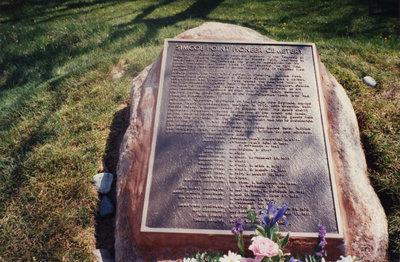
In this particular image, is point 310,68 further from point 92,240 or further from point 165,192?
point 92,240

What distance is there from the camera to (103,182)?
300 cm

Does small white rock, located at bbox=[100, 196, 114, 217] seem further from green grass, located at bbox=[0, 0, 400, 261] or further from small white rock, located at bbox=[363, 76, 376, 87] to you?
small white rock, located at bbox=[363, 76, 376, 87]

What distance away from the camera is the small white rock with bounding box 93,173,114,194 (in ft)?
9.72

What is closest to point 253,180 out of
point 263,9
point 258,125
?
point 258,125

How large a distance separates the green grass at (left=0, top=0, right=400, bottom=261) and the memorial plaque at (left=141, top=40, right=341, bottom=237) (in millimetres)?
991

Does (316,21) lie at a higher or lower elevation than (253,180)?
higher

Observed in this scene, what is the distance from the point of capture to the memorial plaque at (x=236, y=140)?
2.21m

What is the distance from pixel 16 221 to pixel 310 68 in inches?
A: 135

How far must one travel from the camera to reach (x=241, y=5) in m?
7.66

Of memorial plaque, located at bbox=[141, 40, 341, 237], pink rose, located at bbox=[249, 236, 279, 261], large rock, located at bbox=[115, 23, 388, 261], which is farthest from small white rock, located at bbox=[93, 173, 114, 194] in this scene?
pink rose, located at bbox=[249, 236, 279, 261]

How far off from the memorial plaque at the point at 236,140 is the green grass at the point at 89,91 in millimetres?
991

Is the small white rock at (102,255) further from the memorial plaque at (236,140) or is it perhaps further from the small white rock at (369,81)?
the small white rock at (369,81)

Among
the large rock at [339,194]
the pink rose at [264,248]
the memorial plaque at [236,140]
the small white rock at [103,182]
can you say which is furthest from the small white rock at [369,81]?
the small white rock at [103,182]

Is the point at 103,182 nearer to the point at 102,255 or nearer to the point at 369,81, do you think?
the point at 102,255
